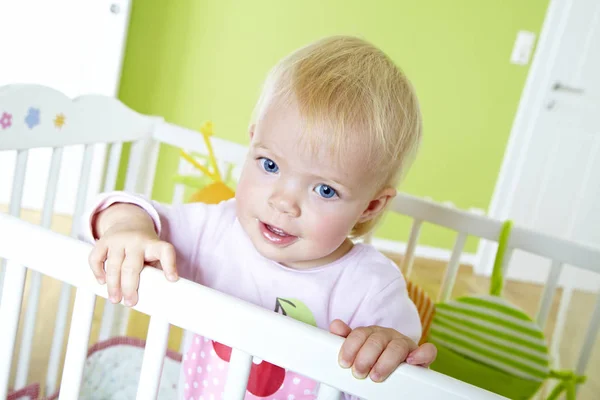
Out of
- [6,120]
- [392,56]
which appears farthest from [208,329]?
[392,56]

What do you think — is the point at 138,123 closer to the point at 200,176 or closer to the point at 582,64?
the point at 200,176

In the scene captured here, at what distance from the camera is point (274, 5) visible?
7.46 ft

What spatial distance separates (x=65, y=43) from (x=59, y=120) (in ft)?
4.14

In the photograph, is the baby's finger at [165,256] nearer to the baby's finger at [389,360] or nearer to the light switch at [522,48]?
the baby's finger at [389,360]

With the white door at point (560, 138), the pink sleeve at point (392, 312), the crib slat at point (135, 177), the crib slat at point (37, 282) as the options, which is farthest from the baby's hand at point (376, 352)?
the white door at point (560, 138)

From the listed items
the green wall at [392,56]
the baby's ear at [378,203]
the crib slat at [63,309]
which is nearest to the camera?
the baby's ear at [378,203]

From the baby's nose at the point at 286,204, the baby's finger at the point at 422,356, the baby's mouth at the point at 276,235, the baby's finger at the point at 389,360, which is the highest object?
the baby's nose at the point at 286,204

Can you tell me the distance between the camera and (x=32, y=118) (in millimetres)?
839

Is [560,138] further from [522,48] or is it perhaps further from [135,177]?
[135,177]

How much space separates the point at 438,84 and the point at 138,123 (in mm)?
1793

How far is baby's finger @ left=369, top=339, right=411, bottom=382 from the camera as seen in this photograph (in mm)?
456

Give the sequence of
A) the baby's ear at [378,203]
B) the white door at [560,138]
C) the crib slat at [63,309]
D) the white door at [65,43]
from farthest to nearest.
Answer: the white door at [560,138]
the white door at [65,43]
the crib slat at [63,309]
the baby's ear at [378,203]

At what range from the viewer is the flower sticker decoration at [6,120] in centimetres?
77

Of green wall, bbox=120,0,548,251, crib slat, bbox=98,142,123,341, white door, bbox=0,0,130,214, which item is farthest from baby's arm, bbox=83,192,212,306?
green wall, bbox=120,0,548,251
